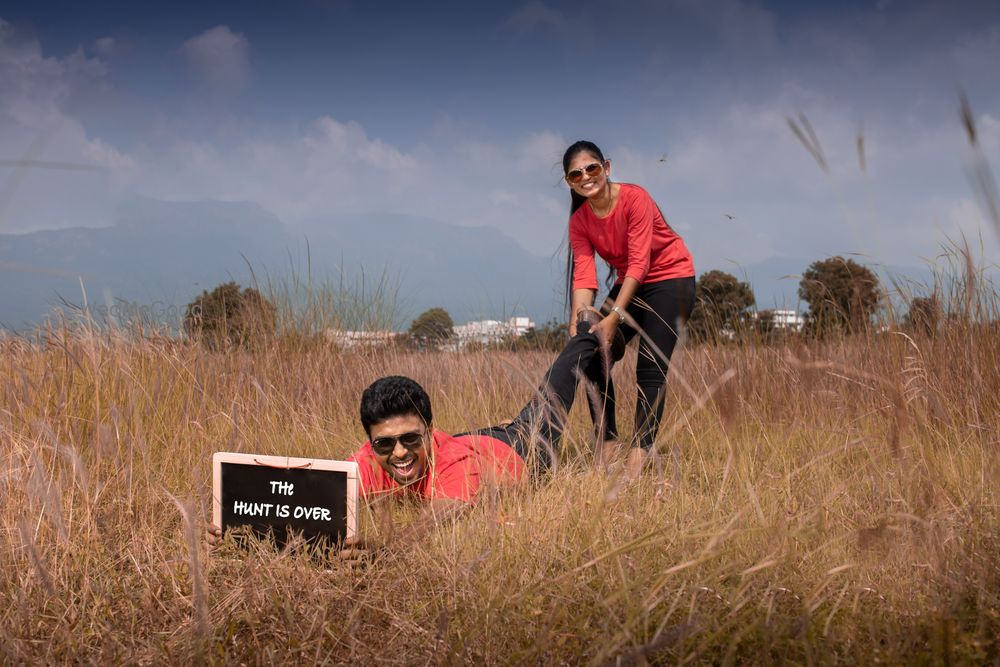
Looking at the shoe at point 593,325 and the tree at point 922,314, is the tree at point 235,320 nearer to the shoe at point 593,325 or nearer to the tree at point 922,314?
the shoe at point 593,325

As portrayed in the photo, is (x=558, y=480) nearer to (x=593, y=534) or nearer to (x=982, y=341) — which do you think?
(x=593, y=534)

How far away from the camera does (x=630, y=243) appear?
3.61 metres

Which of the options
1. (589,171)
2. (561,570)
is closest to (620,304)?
(589,171)

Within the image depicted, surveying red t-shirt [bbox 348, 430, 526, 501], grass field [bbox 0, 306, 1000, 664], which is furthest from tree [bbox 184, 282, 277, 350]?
red t-shirt [bbox 348, 430, 526, 501]

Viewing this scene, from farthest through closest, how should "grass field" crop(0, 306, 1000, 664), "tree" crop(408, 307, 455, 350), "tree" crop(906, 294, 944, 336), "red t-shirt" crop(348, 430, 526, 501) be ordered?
1. "tree" crop(408, 307, 455, 350)
2. "tree" crop(906, 294, 944, 336)
3. "red t-shirt" crop(348, 430, 526, 501)
4. "grass field" crop(0, 306, 1000, 664)

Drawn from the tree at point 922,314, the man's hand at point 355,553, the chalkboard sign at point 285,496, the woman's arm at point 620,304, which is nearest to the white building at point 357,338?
the woman's arm at point 620,304

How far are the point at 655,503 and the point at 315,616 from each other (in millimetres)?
1238

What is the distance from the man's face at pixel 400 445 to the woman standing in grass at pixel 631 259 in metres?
1.08

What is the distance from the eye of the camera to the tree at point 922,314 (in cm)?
420

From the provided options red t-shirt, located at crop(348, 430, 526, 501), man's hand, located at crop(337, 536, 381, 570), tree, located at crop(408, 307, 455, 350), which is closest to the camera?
man's hand, located at crop(337, 536, 381, 570)

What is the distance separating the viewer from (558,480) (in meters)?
2.93

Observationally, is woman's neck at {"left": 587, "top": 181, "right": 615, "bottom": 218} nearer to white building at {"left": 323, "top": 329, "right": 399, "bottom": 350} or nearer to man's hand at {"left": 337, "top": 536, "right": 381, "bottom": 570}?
man's hand at {"left": 337, "top": 536, "right": 381, "bottom": 570}

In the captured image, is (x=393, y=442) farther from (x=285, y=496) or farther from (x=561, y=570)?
(x=561, y=570)

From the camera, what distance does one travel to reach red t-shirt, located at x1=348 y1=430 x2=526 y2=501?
2858mm
